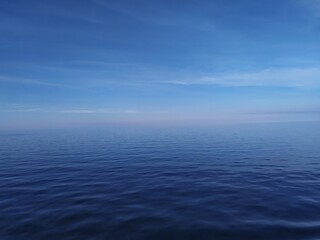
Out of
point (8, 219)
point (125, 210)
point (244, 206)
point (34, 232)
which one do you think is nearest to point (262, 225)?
point (244, 206)

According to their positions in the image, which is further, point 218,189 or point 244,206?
point 218,189

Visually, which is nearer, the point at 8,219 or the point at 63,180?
the point at 8,219

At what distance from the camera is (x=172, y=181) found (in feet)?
60.2

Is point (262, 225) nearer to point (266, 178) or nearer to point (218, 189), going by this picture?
point (218, 189)

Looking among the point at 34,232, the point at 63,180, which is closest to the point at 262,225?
the point at 34,232

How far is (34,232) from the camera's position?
32.3 ft

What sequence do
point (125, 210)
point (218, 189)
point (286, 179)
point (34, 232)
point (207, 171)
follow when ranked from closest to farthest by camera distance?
point (34, 232), point (125, 210), point (218, 189), point (286, 179), point (207, 171)

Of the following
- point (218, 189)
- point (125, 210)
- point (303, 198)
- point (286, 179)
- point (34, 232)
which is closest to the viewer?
point (34, 232)

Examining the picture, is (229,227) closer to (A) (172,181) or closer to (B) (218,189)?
(B) (218,189)

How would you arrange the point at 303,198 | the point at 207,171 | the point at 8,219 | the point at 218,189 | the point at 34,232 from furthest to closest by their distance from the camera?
the point at 207,171 < the point at 218,189 < the point at 303,198 < the point at 8,219 < the point at 34,232

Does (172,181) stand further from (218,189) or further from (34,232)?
(34,232)

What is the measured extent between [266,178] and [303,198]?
17.0ft

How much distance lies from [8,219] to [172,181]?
37.9ft

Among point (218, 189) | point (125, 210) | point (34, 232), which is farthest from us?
point (218, 189)
